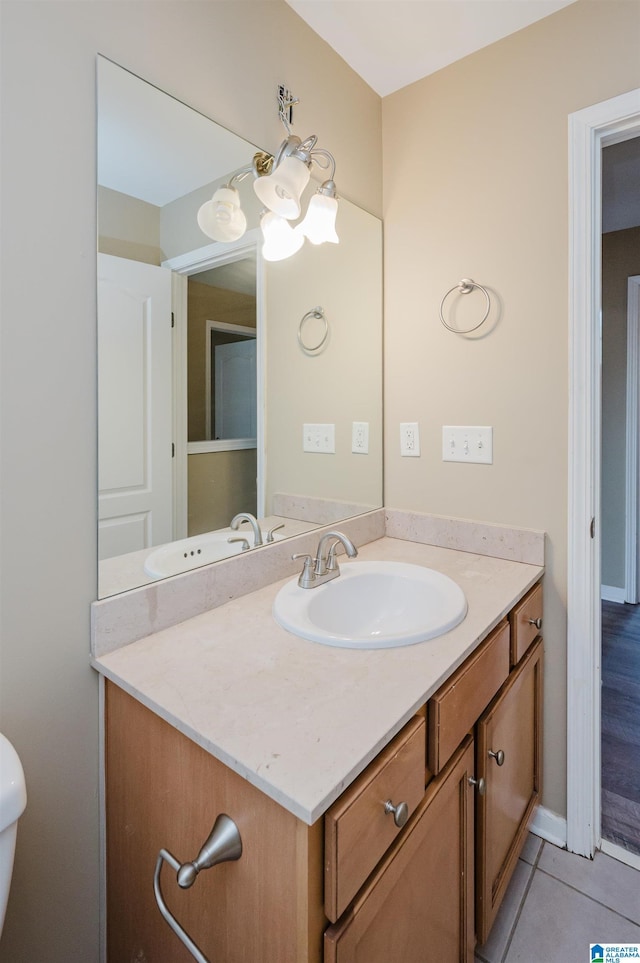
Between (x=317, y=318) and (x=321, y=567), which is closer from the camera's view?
(x=321, y=567)

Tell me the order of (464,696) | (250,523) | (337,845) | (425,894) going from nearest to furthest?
(337,845)
(425,894)
(464,696)
(250,523)

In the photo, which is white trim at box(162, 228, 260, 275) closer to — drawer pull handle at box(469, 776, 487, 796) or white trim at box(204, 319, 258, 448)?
white trim at box(204, 319, 258, 448)

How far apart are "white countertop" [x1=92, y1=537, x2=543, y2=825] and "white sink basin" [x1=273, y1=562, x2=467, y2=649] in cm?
3

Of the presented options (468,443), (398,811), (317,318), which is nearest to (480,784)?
(398,811)

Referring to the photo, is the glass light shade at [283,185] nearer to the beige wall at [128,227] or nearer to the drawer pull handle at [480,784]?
the beige wall at [128,227]

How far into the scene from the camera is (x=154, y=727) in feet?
2.74

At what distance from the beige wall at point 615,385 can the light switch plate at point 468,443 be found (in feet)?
7.96

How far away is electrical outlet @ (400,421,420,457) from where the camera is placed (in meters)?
1.73

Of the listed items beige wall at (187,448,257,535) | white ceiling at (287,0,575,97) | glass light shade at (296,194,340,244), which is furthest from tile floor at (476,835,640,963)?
white ceiling at (287,0,575,97)

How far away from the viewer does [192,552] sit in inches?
46.1

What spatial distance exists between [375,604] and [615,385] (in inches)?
119

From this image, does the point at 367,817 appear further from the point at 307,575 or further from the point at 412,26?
the point at 412,26

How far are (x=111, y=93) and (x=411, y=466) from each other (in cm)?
130

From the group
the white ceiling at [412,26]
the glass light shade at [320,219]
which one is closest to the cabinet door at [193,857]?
the glass light shade at [320,219]
